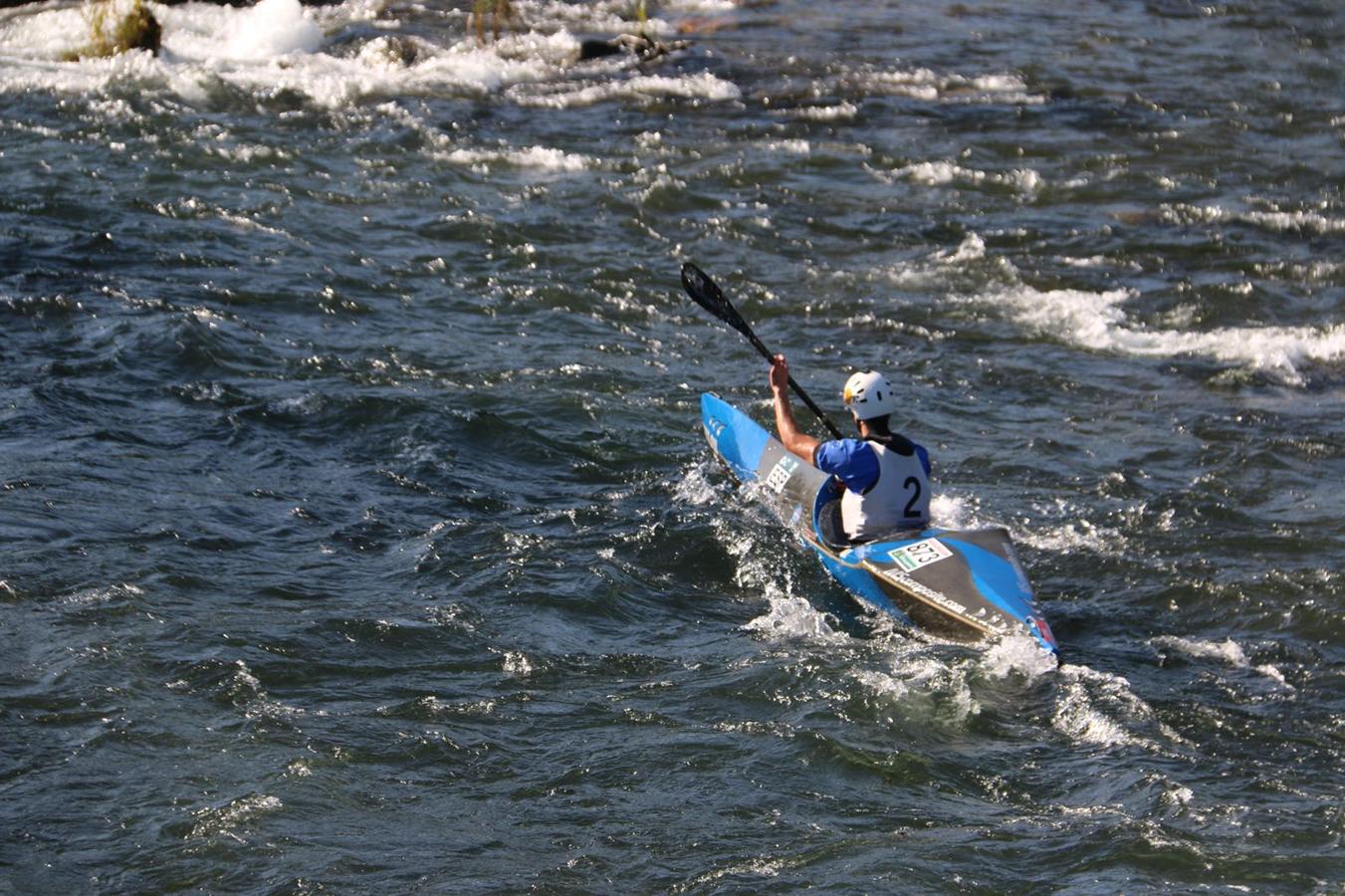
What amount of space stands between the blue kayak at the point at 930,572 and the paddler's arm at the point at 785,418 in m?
0.15

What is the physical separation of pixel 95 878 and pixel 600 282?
7500 mm

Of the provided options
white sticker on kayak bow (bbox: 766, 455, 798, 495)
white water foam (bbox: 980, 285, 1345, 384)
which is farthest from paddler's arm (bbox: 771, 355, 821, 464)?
white water foam (bbox: 980, 285, 1345, 384)

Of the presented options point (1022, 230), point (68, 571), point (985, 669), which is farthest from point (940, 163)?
point (68, 571)

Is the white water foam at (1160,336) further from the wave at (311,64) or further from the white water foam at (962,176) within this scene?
the wave at (311,64)

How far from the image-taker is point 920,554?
7.57m

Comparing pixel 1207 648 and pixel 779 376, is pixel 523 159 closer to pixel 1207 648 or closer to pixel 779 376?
pixel 779 376

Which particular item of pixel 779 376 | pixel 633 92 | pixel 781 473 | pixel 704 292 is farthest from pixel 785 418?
pixel 633 92

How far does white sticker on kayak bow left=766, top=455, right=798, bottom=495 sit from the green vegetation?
11.0 m

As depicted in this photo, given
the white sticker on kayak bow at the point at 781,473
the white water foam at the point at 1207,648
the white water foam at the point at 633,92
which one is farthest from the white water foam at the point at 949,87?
the white water foam at the point at 1207,648

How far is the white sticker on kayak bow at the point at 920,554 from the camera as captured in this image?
24.7 ft

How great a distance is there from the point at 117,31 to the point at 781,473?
11196 mm

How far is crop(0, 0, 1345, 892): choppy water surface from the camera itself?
578 cm

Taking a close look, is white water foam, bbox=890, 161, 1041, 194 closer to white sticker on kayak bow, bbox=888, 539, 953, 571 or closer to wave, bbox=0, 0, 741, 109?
wave, bbox=0, 0, 741, 109

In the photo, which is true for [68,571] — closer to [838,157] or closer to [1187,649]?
[1187,649]
